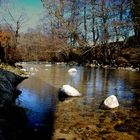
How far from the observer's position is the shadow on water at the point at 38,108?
698 centimetres

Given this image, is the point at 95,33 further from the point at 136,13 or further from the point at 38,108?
the point at 38,108

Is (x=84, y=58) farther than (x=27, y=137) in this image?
Yes

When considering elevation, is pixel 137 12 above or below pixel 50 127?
above

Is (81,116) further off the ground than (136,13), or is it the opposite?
(136,13)

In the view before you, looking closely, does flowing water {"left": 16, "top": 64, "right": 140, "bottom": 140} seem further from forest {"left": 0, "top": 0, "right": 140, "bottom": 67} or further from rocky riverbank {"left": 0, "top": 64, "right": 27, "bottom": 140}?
forest {"left": 0, "top": 0, "right": 140, "bottom": 67}

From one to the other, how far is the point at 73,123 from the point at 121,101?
10.8ft

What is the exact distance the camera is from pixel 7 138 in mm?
6316

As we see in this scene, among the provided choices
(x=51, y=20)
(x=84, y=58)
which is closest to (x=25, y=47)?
(x=51, y=20)

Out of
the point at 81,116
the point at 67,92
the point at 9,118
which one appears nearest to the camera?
the point at 9,118

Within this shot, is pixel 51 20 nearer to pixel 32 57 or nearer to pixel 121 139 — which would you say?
pixel 32 57

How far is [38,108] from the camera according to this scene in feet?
31.0

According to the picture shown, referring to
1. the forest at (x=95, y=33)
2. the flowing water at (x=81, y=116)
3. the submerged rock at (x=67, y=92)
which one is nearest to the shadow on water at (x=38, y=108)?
the flowing water at (x=81, y=116)

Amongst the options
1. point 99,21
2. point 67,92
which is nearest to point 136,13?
point 99,21

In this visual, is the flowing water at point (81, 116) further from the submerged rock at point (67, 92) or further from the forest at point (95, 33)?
the forest at point (95, 33)
